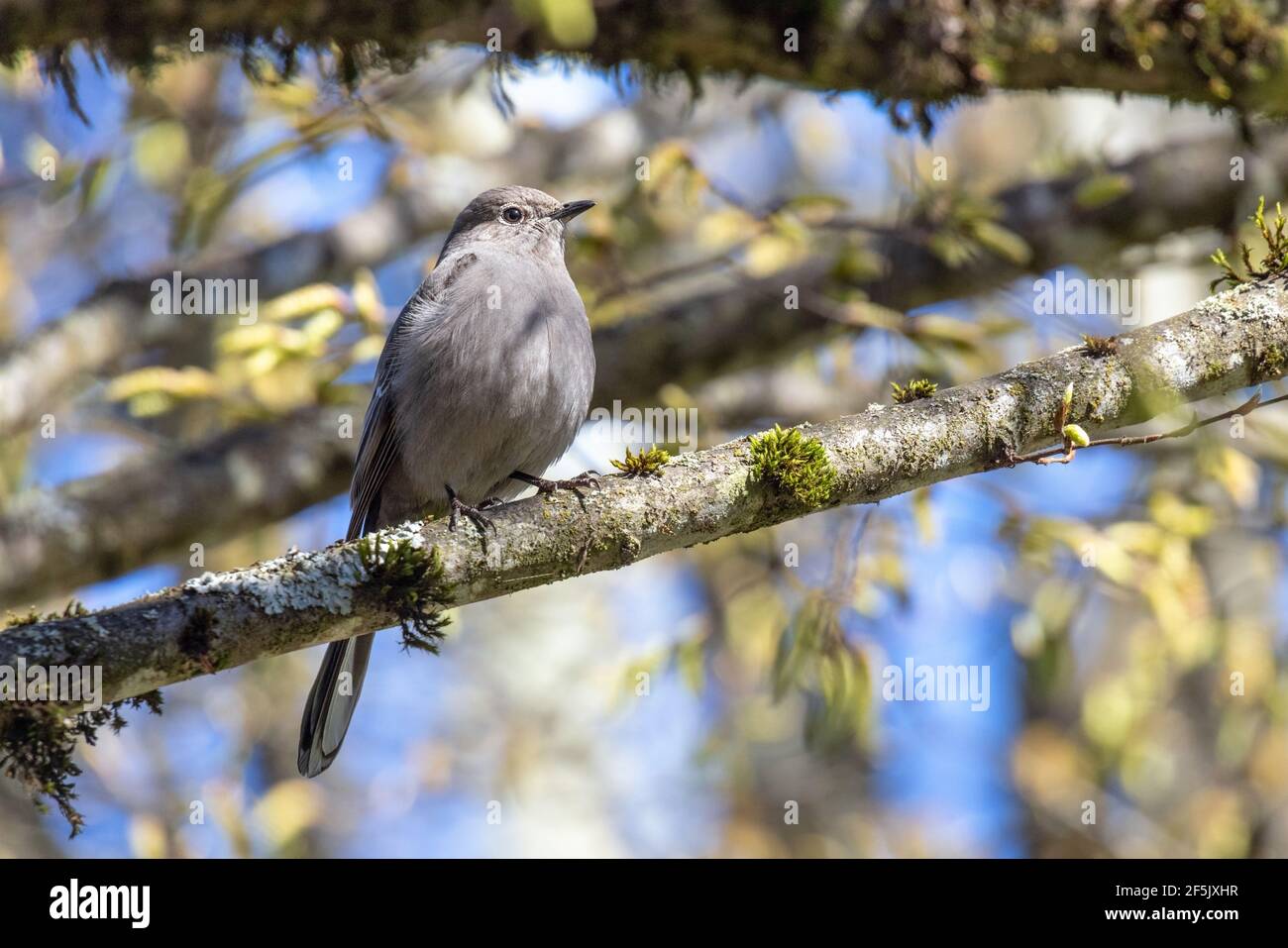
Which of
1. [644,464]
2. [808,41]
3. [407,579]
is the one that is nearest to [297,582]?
[407,579]

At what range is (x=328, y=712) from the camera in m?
4.92

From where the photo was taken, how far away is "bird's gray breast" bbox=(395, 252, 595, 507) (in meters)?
4.89

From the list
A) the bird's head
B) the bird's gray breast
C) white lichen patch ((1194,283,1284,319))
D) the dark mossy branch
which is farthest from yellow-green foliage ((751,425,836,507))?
the bird's head

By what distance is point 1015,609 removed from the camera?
7.76 m

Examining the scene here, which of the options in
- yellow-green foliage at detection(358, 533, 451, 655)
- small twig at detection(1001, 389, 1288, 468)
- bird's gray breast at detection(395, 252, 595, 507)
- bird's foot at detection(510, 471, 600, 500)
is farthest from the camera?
bird's gray breast at detection(395, 252, 595, 507)

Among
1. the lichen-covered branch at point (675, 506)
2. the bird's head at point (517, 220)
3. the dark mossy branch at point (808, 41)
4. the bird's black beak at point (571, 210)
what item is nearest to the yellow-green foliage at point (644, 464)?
the lichen-covered branch at point (675, 506)

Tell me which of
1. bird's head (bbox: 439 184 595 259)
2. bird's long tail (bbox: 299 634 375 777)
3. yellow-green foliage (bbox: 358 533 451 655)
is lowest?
bird's long tail (bbox: 299 634 375 777)

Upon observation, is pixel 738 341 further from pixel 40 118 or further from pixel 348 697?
pixel 40 118

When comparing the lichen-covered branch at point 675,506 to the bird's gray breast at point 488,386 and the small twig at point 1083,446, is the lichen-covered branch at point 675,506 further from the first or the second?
the bird's gray breast at point 488,386

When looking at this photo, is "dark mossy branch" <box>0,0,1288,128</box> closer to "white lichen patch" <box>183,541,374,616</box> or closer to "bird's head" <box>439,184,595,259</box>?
"bird's head" <box>439,184,595,259</box>

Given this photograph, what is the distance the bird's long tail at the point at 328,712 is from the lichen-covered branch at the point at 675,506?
1.57 metres

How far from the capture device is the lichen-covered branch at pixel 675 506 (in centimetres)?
315

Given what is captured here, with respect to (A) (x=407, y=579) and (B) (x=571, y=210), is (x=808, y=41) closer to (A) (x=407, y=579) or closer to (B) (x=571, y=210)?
(B) (x=571, y=210)
